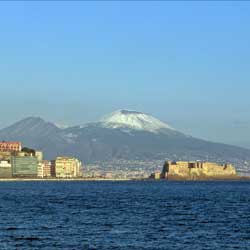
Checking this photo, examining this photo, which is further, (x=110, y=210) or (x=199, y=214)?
(x=110, y=210)

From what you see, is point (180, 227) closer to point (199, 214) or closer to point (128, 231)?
point (128, 231)

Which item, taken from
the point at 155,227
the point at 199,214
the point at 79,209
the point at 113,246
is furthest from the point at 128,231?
the point at 79,209

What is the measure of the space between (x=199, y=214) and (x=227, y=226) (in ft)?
49.8

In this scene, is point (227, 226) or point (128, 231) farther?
point (227, 226)

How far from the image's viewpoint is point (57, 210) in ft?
292

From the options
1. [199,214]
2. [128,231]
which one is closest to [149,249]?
[128,231]

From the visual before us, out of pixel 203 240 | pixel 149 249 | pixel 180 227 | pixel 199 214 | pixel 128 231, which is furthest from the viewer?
pixel 199 214

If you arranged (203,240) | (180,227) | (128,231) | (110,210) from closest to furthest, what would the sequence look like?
(203,240), (128,231), (180,227), (110,210)

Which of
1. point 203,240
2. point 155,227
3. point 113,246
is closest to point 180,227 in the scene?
point 155,227

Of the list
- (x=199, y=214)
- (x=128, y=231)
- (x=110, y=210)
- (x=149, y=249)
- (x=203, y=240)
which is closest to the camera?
(x=149, y=249)

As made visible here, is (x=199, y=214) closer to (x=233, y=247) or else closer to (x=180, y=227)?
(x=180, y=227)

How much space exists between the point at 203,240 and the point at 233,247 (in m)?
4.11

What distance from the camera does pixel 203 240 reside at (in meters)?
59.2

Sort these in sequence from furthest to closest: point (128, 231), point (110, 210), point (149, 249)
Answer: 1. point (110, 210)
2. point (128, 231)
3. point (149, 249)
